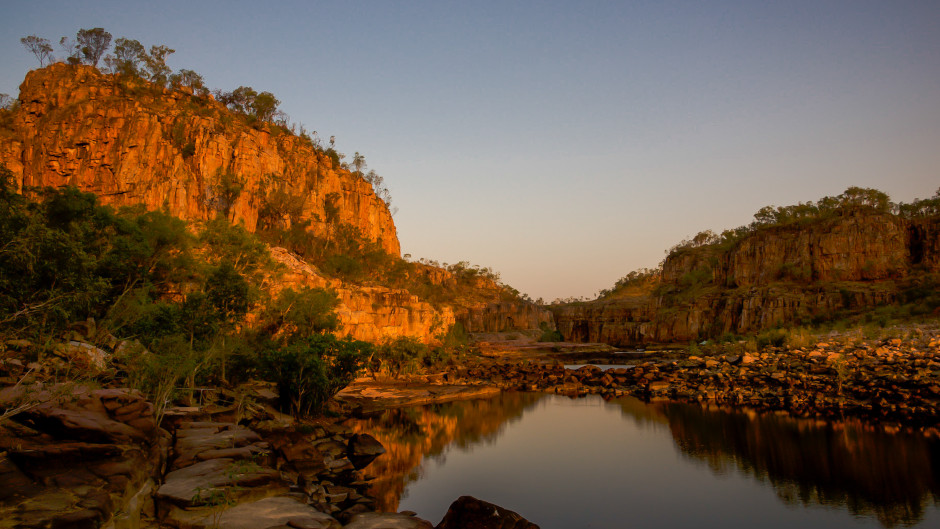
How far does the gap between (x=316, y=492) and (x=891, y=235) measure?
3206 inches

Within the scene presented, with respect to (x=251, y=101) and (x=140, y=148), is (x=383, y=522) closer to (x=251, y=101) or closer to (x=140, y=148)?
(x=140, y=148)

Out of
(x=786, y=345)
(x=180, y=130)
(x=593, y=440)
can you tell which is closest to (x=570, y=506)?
(x=593, y=440)

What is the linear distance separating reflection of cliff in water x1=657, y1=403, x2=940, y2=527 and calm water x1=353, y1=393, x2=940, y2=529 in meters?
0.04

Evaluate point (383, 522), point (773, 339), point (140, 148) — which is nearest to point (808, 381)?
point (773, 339)

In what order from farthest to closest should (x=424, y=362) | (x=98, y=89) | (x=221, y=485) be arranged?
(x=98, y=89) → (x=424, y=362) → (x=221, y=485)

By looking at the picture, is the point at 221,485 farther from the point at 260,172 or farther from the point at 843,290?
the point at 843,290

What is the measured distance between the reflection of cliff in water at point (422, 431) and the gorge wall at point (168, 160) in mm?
14922

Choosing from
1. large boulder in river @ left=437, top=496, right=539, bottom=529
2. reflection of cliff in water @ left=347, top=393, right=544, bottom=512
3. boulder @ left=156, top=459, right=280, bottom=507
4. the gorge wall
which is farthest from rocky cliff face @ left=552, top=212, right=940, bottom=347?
boulder @ left=156, top=459, right=280, bottom=507

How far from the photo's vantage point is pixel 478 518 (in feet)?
29.8

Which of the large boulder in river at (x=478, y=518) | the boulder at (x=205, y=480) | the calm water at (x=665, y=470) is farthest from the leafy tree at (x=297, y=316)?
the large boulder in river at (x=478, y=518)

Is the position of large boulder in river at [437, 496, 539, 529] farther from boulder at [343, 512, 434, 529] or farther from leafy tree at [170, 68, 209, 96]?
leafy tree at [170, 68, 209, 96]

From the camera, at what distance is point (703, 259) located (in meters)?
99.6

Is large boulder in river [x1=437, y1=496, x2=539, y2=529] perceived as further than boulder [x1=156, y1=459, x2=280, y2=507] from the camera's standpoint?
Yes

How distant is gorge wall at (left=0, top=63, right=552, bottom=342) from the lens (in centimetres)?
4531
